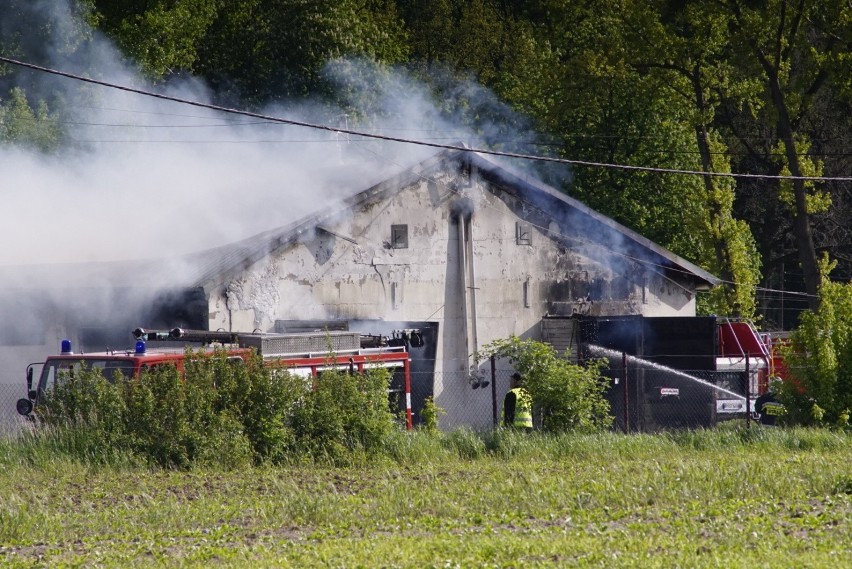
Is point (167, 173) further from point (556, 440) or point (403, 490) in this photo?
point (403, 490)

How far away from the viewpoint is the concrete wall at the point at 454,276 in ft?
75.0

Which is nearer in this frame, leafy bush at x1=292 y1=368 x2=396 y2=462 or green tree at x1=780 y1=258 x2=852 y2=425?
leafy bush at x1=292 y1=368 x2=396 y2=462

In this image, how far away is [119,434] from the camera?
15211 mm

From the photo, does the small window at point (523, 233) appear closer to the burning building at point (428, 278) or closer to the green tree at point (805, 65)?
the burning building at point (428, 278)

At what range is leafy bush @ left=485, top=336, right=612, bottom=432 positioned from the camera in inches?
701

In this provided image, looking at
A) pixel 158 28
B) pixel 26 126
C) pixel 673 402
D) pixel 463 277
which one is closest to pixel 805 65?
pixel 463 277

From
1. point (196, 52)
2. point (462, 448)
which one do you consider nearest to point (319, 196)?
point (462, 448)

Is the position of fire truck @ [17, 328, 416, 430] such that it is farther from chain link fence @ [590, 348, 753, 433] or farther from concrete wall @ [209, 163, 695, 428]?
chain link fence @ [590, 348, 753, 433]

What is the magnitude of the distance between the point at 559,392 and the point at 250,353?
471cm

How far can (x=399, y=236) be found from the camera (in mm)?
24438

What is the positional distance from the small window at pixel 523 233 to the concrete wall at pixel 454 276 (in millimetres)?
23

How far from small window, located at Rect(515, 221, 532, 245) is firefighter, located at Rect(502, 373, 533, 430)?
26.3 feet

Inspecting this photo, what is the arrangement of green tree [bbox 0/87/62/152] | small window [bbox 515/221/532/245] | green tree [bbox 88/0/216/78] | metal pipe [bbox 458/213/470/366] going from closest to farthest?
metal pipe [bbox 458/213/470/366]
small window [bbox 515/221/532/245]
green tree [bbox 0/87/62/152]
green tree [bbox 88/0/216/78]

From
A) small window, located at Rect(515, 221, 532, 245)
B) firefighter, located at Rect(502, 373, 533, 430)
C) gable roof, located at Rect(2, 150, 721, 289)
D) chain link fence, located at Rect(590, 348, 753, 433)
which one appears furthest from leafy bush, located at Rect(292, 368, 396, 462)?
small window, located at Rect(515, 221, 532, 245)
